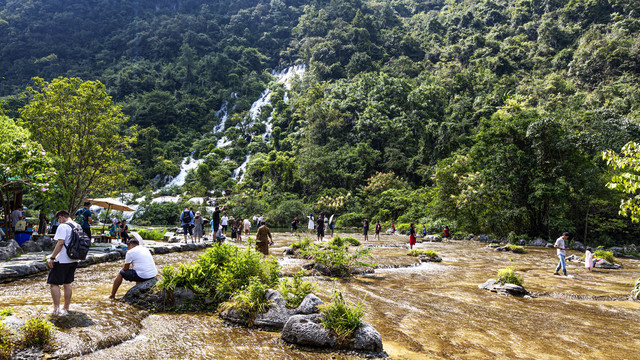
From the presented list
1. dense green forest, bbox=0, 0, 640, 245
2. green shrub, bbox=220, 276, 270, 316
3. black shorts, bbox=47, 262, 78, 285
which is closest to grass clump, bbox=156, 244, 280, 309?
green shrub, bbox=220, 276, 270, 316

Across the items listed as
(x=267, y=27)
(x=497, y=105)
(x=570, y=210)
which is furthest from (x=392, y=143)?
(x=267, y=27)

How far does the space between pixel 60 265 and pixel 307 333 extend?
4173 millimetres

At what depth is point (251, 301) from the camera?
5.75m

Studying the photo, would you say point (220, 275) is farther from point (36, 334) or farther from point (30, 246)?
point (30, 246)

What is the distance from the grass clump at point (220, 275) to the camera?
21.3ft

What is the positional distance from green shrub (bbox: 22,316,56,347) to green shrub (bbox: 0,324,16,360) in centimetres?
14

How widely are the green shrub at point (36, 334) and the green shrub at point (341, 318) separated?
368 centimetres

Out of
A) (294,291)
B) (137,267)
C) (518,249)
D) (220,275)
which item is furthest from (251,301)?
(518,249)

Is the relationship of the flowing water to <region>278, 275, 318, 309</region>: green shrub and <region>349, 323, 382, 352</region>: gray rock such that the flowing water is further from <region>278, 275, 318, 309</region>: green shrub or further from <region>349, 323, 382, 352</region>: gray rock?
<region>278, 275, 318, 309</region>: green shrub

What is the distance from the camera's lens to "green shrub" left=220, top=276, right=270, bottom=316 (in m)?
5.66

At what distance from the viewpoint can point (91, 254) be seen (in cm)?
1159

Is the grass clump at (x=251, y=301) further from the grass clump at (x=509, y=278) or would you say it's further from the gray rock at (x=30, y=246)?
the gray rock at (x=30, y=246)

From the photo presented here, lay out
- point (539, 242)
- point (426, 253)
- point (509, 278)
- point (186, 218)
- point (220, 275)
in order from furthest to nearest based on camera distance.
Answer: point (539, 242), point (186, 218), point (426, 253), point (509, 278), point (220, 275)

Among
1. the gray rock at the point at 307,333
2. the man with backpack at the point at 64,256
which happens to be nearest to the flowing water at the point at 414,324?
the gray rock at the point at 307,333
